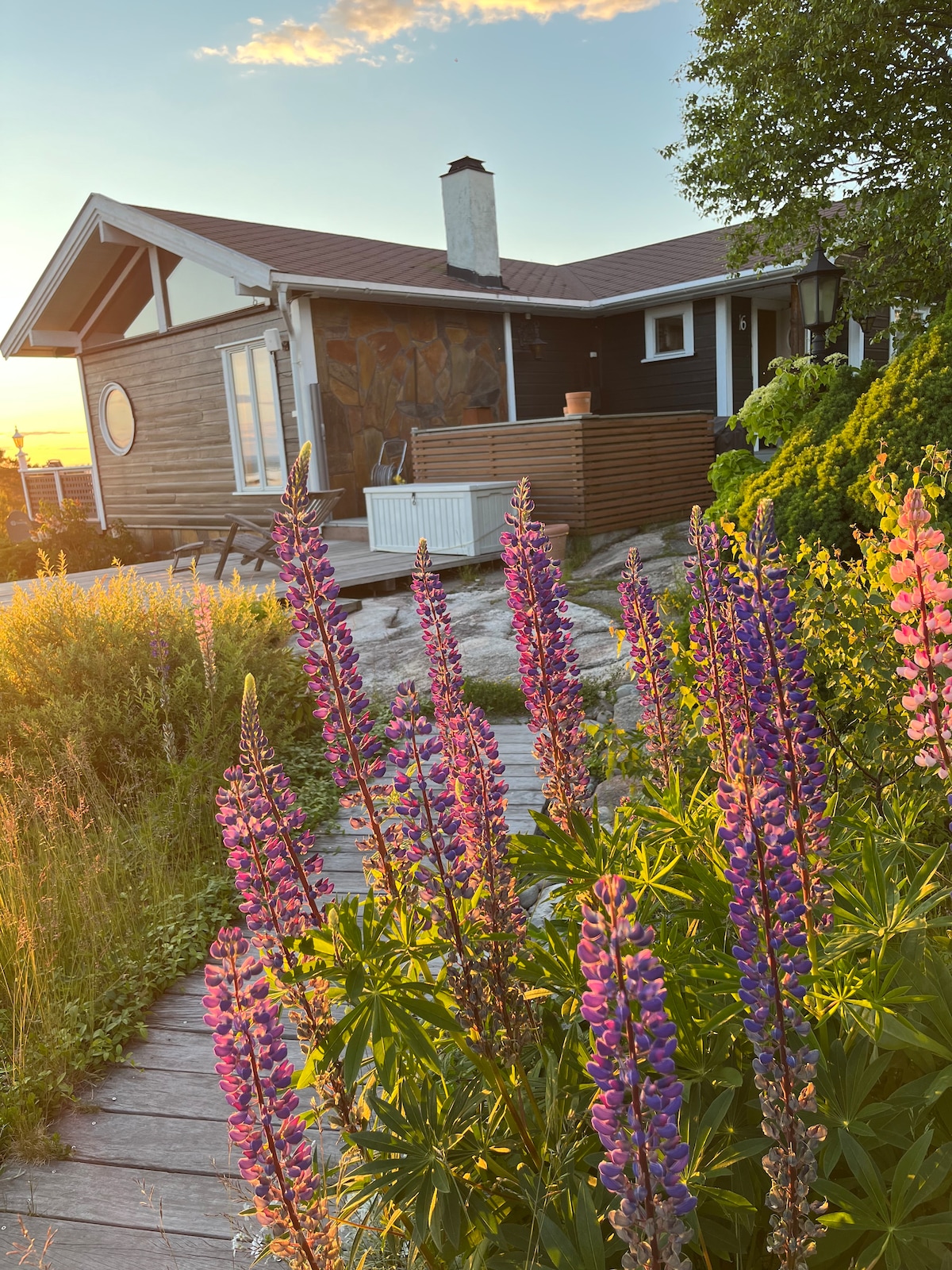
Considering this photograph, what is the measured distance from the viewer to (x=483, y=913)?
151 centimetres

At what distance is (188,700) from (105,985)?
2.30 meters

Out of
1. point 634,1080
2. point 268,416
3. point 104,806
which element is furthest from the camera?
point 268,416

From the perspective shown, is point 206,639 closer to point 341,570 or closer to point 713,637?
point 713,637

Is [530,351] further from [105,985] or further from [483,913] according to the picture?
[483,913]

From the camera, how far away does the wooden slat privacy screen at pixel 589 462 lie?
11672 millimetres

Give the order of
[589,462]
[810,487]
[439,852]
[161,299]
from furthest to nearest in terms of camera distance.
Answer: [161,299], [589,462], [810,487], [439,852]

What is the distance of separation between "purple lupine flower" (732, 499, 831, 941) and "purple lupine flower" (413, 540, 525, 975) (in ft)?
1.39

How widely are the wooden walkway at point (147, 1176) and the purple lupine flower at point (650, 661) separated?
1345mm

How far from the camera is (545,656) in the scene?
1.61 meters

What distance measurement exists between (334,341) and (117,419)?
24.6 ft

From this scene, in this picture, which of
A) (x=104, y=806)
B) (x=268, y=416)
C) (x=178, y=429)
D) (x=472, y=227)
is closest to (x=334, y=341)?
(x=268, y=416)

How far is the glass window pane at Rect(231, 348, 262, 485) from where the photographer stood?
49.2 ft

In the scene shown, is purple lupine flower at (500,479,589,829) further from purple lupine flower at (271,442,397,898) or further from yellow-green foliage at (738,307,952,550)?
yellow-green foliage at (738,307,952,550)

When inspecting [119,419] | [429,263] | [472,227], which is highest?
[472,227]
